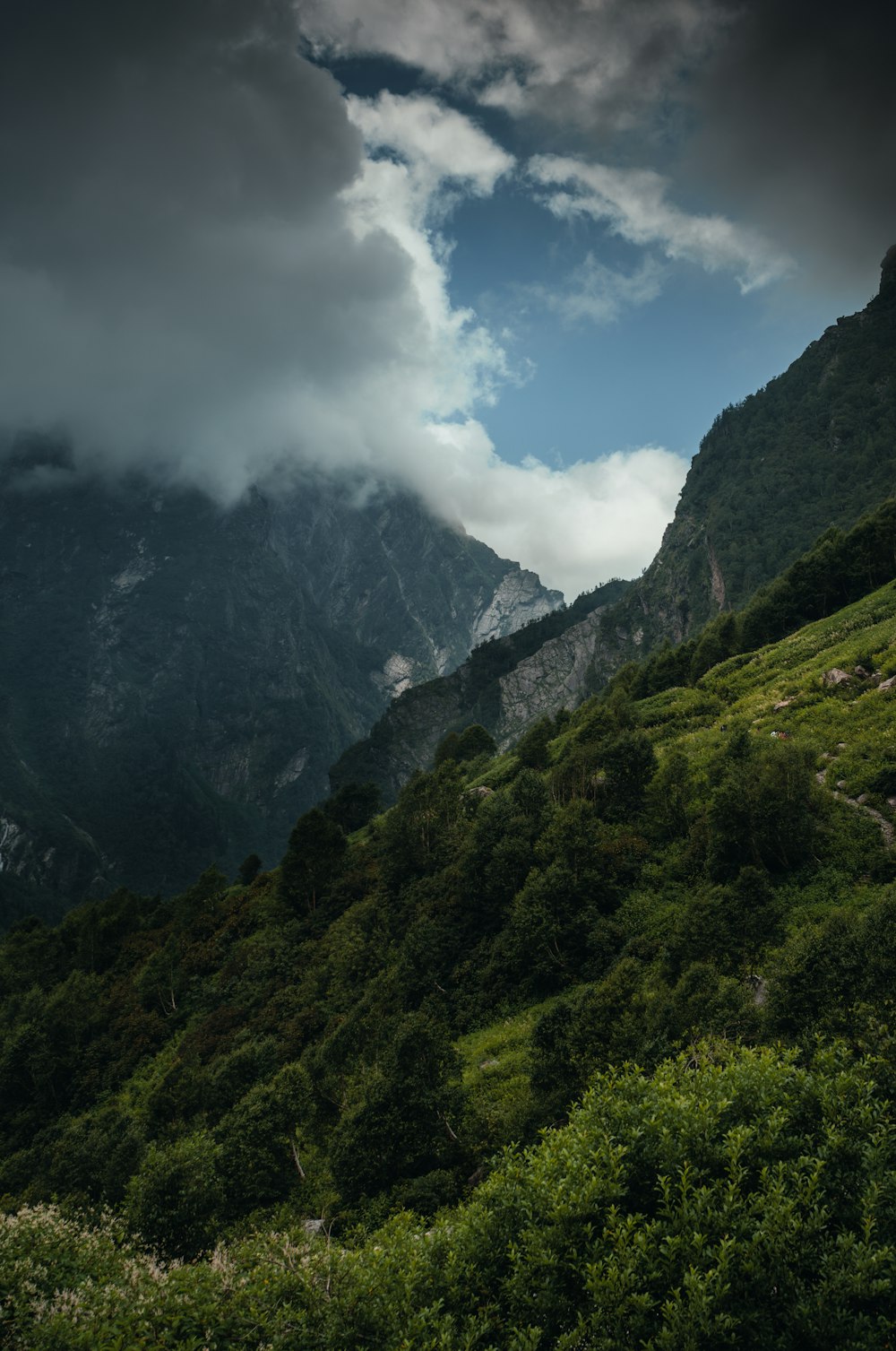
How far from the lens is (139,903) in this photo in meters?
82.3

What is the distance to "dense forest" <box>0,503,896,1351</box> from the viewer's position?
30.9 ft

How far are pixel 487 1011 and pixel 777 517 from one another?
573 feet

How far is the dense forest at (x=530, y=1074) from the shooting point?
30.9 ft

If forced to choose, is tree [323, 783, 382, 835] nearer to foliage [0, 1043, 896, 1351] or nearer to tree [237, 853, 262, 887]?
tree [237, 853, 262, 887]

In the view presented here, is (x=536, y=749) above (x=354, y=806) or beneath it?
above

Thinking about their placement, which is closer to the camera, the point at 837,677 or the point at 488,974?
the point at 488,974

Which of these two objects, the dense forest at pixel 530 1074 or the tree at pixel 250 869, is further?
the tree at pixel 250 869

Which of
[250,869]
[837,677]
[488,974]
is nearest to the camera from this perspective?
[488,974]

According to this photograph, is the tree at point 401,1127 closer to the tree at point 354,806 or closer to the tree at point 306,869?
the tree at point 306,869

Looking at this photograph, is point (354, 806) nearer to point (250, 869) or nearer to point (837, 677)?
point (250, 869)

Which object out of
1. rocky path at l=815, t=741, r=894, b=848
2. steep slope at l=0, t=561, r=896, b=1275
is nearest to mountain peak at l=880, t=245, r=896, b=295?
steep slope at l=0, t=561, r=896, b=1275

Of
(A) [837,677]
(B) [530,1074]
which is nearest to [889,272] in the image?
(A) [837,677]

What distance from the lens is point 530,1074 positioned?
21.1 metres

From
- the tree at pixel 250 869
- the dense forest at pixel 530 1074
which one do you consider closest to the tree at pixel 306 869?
the dense forest at pixel 530 1074
